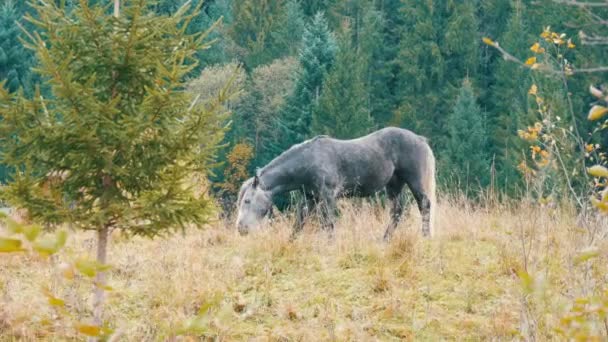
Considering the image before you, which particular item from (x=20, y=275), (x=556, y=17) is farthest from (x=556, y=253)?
(x=556, y=17)

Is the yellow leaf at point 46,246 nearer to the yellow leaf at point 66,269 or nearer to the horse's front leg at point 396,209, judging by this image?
the yellow leaf at point 66,269

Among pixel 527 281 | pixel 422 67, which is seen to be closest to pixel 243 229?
pixel 527 281

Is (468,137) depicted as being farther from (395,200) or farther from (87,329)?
(87,329)

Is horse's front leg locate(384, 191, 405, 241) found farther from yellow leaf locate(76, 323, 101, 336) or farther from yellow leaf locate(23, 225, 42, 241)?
yellow leaf locate(23, 225, 42, 241)

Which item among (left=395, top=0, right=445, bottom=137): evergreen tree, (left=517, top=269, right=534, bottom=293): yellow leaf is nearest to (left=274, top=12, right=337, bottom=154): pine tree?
(left=395, top=0, right=445, bottom=137): evergreen tree

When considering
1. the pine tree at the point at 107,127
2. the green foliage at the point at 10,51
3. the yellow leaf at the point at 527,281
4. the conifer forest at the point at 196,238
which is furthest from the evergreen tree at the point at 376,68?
the yellow leaf at the point at 527,281

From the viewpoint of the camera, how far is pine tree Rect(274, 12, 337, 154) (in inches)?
1634

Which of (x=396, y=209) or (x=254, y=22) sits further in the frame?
(x=254, y=22)

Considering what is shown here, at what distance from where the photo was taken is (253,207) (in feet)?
31.2

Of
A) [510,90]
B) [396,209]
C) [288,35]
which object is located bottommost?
[510,90]

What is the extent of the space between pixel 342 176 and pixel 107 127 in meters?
5.32

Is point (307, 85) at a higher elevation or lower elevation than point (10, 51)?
lower

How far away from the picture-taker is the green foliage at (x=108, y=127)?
4.75 metres

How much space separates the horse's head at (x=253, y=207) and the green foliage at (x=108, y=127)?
4238 mm
